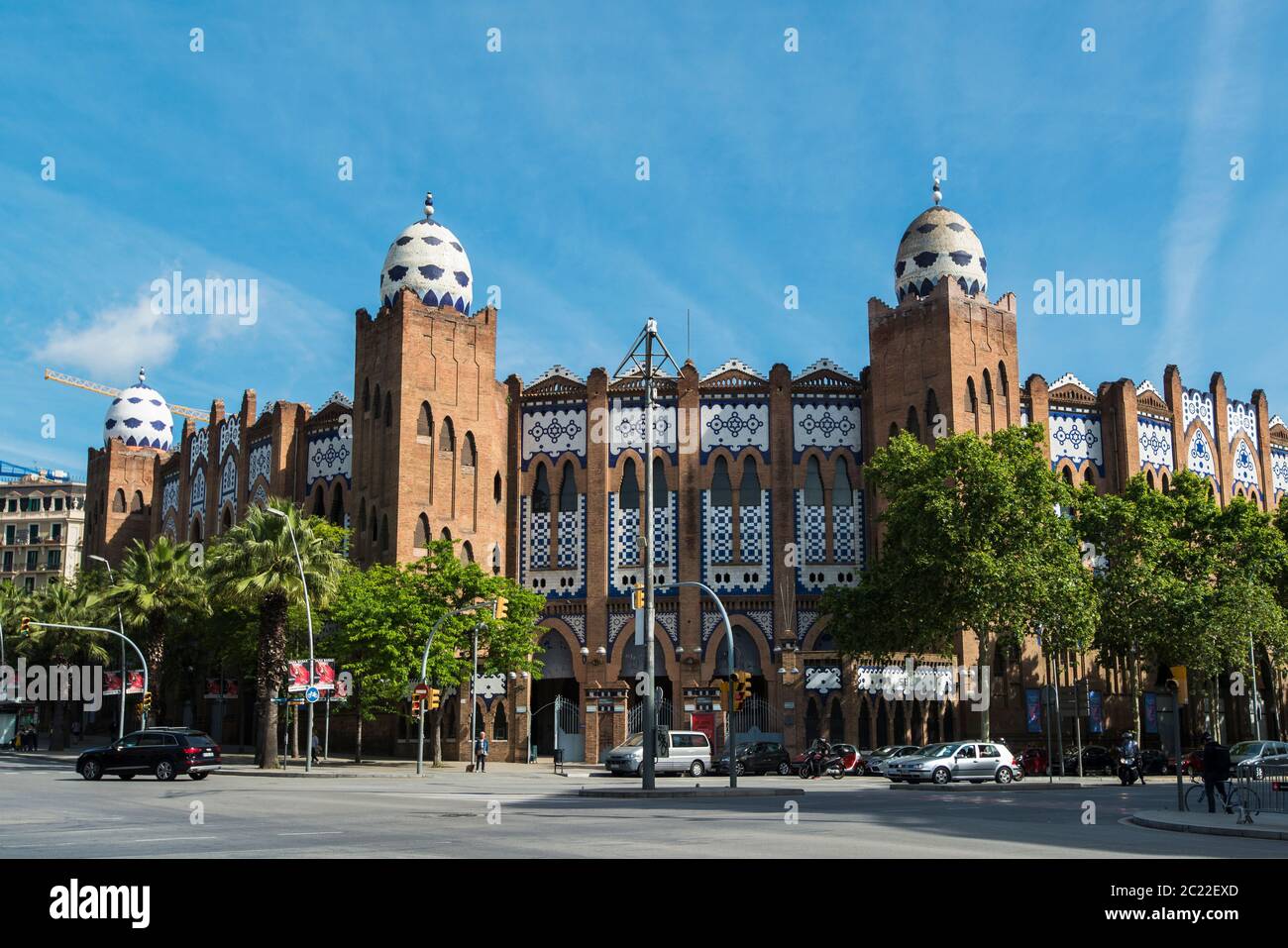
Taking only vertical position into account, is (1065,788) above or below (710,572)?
below

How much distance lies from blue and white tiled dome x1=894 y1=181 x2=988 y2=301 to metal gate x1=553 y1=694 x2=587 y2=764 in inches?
850

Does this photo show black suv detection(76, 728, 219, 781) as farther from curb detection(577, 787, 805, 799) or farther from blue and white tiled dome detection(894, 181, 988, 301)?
blue and white tiled dome detection(894, 181, 988, 301)

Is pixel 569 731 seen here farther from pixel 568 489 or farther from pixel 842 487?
pixel 842 487

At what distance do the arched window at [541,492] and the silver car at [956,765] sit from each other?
22.2 m

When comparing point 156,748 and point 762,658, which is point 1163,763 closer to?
point 762,658

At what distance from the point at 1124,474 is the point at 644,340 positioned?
98.6ft

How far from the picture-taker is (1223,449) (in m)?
56.8

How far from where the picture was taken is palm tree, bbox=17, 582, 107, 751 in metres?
54.0

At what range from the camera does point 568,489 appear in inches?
2111

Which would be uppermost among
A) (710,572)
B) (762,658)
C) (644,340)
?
(644,340)

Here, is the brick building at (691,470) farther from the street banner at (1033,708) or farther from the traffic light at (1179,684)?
the traffic light at (1179,684)

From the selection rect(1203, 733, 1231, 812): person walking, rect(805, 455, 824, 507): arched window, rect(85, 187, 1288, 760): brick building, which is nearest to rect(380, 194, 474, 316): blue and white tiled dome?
rect(85, 187, 1288, 760): brick building

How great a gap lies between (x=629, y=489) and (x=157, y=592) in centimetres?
1888
